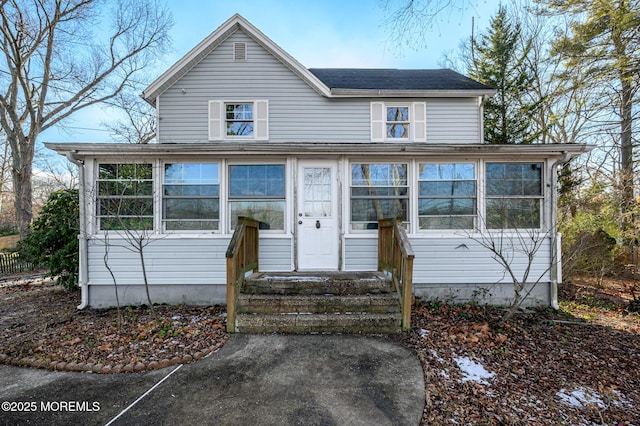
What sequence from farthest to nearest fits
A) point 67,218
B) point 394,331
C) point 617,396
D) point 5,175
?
point 5,175 → point 67,218 → point 394,331 → point 617,396

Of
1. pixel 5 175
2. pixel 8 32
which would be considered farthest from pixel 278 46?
pixel 5 175

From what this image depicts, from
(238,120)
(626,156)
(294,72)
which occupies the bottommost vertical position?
(626,156)

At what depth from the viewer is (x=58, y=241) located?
6.18 m

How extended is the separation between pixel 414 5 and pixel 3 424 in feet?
18.9

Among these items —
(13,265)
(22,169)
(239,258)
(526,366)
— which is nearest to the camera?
(526,366)

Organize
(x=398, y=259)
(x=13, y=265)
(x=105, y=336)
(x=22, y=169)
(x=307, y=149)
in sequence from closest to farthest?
(x=105, y=336), (x=398, y=259), (x=307, y=149), (x=13, y=265), (x=22, y=169)

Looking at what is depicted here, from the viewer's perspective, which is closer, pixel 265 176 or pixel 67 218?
pixel 265 176

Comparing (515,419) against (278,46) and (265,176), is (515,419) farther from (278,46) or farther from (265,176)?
(278,46)

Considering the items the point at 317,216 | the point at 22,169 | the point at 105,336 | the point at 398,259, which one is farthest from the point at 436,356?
the point at 22,169

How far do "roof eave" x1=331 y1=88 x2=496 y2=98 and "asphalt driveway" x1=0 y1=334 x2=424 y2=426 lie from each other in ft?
19.2

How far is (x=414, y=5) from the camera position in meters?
3.40

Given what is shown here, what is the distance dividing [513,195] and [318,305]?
4278 mm

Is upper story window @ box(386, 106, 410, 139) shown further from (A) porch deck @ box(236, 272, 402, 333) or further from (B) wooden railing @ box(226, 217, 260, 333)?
(B) wooden railing @ box(226, 217, 260, 333)

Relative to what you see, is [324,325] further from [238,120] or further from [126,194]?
[238,120]
